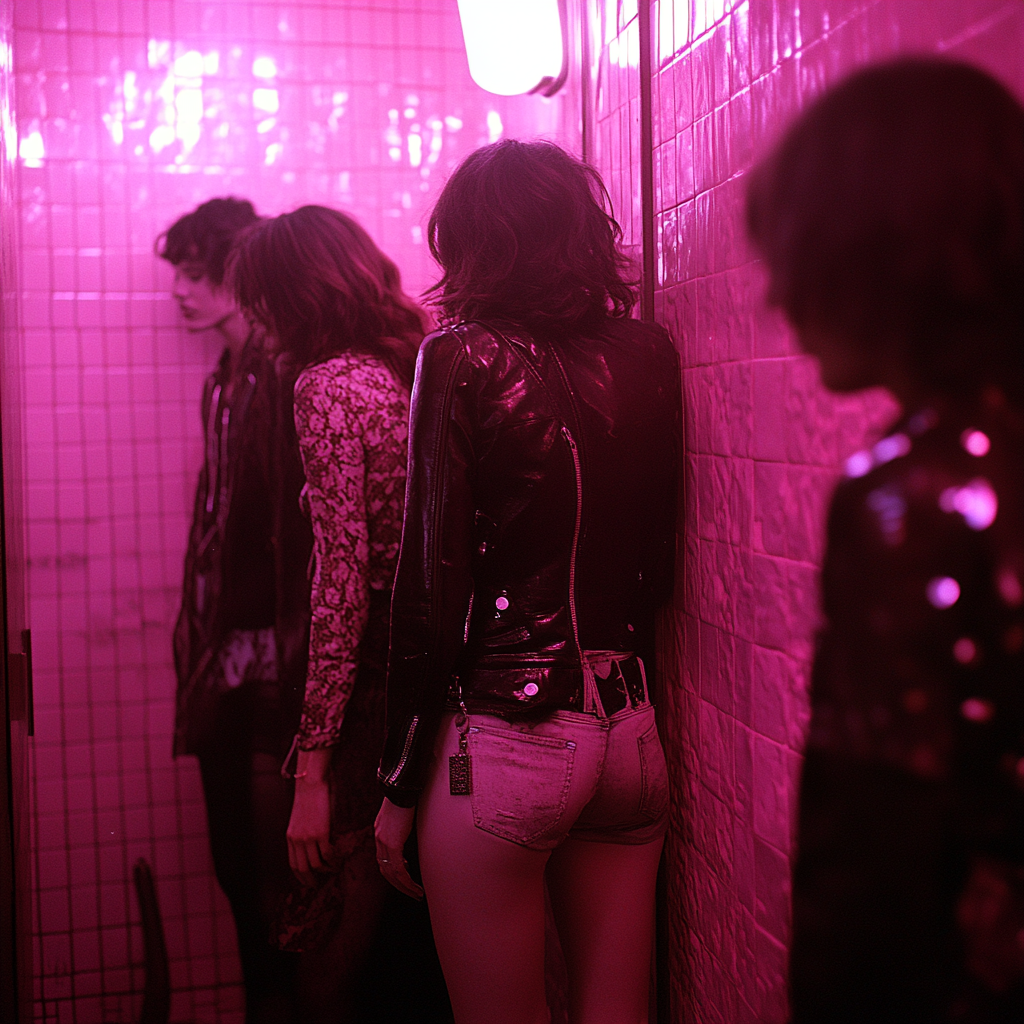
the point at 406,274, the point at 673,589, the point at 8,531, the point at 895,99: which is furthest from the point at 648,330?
the point at 406,274

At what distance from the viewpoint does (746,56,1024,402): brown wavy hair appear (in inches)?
21.4

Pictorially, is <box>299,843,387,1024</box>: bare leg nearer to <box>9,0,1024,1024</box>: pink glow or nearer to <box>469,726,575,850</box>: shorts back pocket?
<box>469,726,575,850</box>: shorts back pocket

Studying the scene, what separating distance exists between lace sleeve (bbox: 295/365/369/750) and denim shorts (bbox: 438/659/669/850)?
310mm

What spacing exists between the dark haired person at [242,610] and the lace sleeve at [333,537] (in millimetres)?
366

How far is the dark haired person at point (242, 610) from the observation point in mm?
1846

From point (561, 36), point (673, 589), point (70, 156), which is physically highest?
point (561, 36)

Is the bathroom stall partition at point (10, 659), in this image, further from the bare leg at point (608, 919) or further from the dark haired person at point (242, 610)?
the bare leg at point (608, 919)

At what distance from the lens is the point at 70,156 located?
224 centimetres

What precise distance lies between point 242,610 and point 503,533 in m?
0.96

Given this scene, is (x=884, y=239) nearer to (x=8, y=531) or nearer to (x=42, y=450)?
(x=8, y=531)

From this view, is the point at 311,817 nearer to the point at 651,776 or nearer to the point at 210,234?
the point at 651,776

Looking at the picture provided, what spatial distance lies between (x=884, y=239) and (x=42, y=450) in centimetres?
219

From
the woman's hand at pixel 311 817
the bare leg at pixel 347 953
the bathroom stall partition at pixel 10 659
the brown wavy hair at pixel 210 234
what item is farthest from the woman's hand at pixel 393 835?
the brown wavy hair at pixel 210 234

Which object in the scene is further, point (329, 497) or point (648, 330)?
point (329, 497)
